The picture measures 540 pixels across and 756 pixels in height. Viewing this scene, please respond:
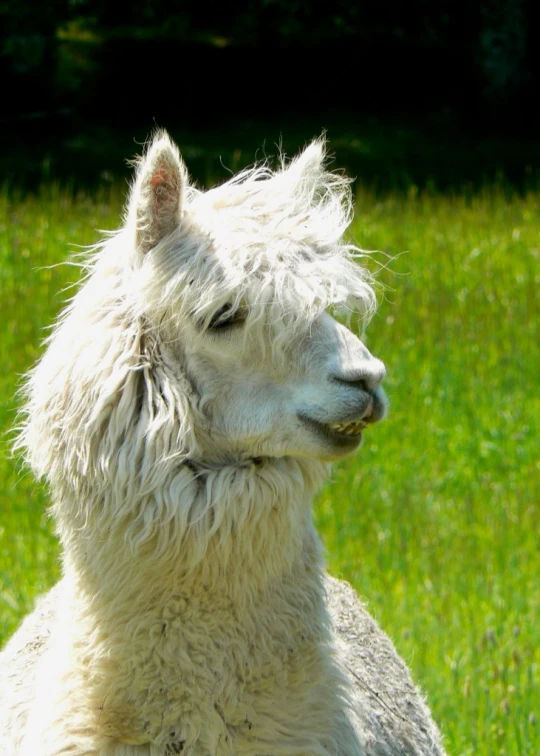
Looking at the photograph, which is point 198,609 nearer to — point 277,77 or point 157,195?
point 157,195

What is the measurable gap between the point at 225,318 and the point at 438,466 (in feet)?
13.7

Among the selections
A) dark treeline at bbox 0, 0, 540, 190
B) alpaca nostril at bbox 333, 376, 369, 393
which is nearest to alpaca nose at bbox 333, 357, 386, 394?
alpaca nostril at bbox 333, 376, 369, 393

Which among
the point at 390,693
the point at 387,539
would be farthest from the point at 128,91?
the point at 390,693

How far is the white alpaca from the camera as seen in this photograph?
2572mm

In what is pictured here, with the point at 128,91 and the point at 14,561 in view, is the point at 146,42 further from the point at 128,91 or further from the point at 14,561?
the point at 14,561

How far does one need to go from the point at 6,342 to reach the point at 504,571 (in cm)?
342

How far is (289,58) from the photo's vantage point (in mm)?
18750

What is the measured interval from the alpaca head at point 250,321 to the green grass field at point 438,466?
1.66ft

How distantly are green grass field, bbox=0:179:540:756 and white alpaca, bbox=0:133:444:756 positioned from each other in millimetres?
599

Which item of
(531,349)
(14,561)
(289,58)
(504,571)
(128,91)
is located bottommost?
(14,561)

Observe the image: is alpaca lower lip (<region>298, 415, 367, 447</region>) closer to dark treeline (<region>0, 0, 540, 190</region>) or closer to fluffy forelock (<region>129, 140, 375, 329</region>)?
fluffy forelock (<region>129, 140, 375, 329</region>)

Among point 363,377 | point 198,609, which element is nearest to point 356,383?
point 363,377

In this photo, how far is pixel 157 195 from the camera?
2.68 metres

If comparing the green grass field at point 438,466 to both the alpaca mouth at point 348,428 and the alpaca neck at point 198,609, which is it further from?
the alpaca neck at point 198,609
